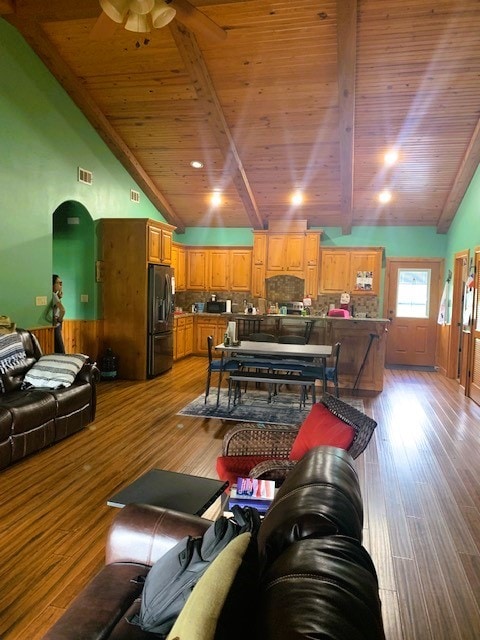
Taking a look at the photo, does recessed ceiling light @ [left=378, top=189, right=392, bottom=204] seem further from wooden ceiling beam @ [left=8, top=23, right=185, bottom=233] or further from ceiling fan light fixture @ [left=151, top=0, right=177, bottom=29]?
ceiling fan light fixture @ [left=151, top=0, right=177, bottom=29]

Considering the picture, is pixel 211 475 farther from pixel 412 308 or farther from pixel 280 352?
pixel 412 308

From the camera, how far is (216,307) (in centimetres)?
918

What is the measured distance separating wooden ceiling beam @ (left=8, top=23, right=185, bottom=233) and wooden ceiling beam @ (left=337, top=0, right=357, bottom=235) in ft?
11.0

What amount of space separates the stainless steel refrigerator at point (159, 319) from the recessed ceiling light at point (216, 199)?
6.54 feet

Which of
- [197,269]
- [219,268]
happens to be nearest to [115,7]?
[219,268]

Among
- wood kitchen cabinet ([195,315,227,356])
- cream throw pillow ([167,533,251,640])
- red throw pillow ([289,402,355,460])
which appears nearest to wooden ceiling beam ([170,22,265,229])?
wood kitchen cabinet ([195,315,227,356])

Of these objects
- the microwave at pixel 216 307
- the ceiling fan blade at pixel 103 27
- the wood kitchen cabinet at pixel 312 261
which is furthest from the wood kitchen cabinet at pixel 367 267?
the ceiling fan blade at pixel 103 27

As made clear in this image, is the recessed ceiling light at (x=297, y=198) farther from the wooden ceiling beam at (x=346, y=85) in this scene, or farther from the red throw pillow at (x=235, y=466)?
the red throw pillow at (x=235, y=466)

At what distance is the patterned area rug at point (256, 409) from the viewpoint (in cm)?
489

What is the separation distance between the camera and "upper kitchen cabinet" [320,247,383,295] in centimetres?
861

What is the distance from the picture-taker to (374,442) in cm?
425

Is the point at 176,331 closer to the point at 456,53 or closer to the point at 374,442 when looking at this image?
the point at 374,442

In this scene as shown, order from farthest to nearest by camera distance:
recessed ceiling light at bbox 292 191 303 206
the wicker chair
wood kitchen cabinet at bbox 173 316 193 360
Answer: wood kitchen cabinet at bbox 173 316 193 360
recessed ceiling light at bbox 292 191 303 206
the wicker chair

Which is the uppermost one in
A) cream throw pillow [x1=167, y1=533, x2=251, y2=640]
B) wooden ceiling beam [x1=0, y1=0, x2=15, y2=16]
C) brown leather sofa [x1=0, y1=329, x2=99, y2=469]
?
wooden ceiling beam [x1=0, y1=0, x2=15, y2=16]
